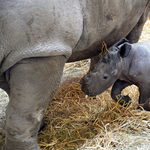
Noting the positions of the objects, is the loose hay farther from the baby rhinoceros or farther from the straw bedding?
the baby rhinoceros

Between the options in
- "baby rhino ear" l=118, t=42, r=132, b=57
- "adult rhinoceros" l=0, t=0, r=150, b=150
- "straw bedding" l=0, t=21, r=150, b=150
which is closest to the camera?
"adult rhinoceros" l=0, t=0, r=150, b=150

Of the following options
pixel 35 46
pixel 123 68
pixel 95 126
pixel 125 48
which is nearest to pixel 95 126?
pixel 95 126

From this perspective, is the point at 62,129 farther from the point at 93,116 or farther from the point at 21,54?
the point at 21,54

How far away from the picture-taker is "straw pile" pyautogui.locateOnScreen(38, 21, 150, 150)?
4.64 feet

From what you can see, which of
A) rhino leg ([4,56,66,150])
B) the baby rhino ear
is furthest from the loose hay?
the baby rhino ear

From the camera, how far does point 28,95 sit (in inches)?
44.7

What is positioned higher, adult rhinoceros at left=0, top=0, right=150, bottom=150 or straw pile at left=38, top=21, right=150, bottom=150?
adult rhinoceros at left=0, top=0, right=150, bottom=150

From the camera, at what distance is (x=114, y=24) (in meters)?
1.50

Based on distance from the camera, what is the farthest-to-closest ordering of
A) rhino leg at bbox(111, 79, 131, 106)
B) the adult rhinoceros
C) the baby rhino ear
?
rhino leg at bbox(111, 79, 131, 106) → the baby rhino ear → the adult rhinoceros

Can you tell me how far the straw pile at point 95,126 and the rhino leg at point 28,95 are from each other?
26cm

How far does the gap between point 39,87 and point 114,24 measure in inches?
26.9

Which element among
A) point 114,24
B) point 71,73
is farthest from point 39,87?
point 71,73

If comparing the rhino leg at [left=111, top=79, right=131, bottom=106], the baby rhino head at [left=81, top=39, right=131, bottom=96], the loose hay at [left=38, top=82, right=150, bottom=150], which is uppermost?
the baby rhino head at [left=81, top=39, right=131, bottom=96]

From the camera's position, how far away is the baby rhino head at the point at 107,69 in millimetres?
1562
